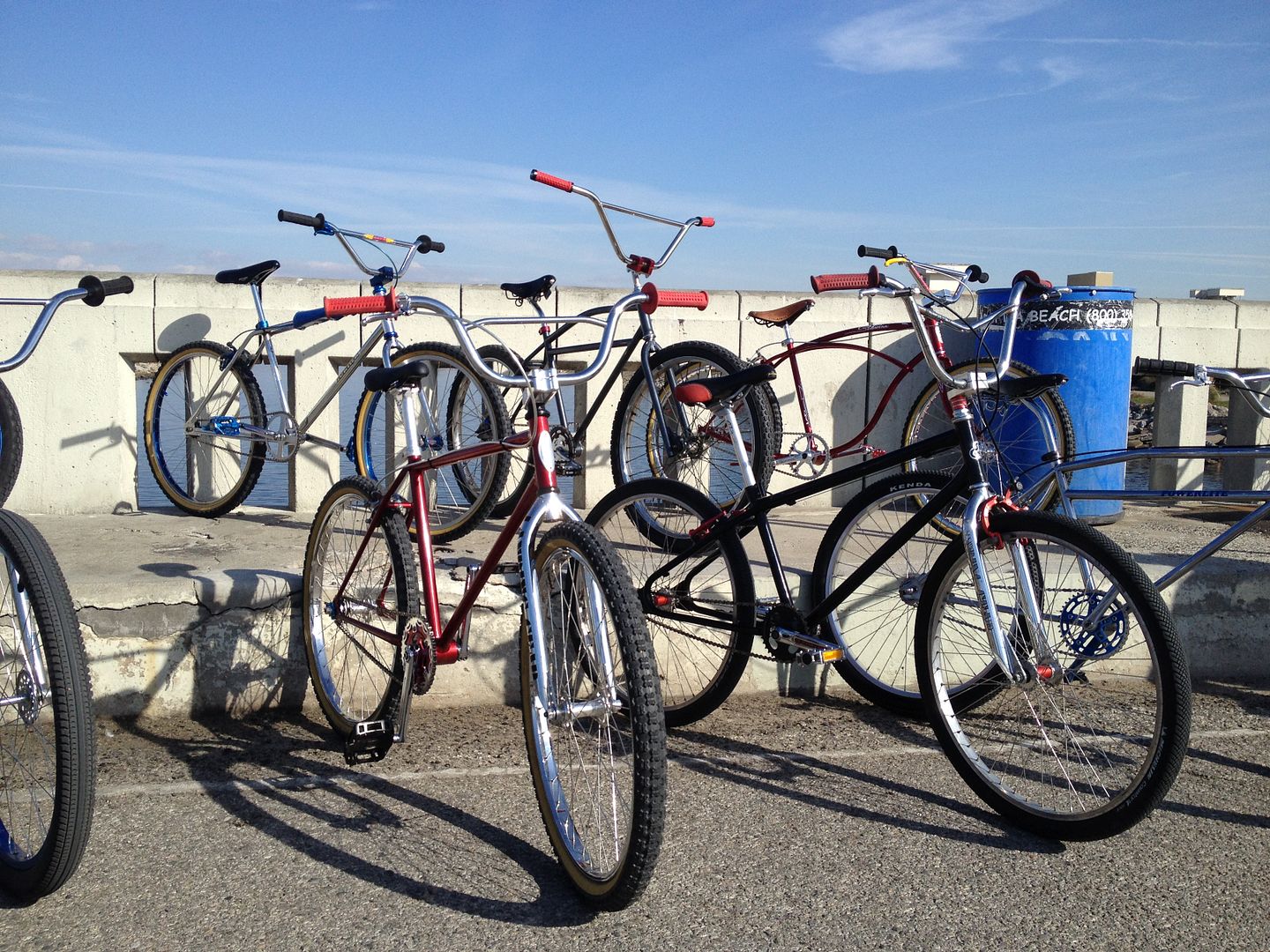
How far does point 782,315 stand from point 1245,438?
323 centimetres

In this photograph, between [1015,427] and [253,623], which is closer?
[253,623]

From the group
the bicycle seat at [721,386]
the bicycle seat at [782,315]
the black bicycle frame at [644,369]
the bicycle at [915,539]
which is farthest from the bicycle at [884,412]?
the bicycle seat at [721,386]

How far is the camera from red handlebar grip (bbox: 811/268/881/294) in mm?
3475

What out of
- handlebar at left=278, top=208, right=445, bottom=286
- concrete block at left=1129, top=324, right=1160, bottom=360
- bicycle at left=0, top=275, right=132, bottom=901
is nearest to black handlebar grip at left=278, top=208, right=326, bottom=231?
handlebar at left=278, top=208, right=445, bottom=286

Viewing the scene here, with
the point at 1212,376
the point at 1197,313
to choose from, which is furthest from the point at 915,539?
the point at 1197,313

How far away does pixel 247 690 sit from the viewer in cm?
392

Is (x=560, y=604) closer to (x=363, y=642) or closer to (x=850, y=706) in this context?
(x=363, y=642)

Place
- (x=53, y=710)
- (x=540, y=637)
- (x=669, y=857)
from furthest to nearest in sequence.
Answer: (x=669, y=857) < (x=540, y=637) < (x=53, y=710)

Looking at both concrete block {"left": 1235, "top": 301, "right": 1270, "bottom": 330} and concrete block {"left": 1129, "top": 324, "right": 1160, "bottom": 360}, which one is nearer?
concrete block {"left": 1129, "top": 324, "right": 1160, "bottom": 360}

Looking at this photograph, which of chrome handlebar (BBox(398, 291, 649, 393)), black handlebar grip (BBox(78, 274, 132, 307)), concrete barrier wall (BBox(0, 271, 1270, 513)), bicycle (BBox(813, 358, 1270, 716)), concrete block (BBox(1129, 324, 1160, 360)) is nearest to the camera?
chrome handlebar (BBox(398, 291, 649, 393))

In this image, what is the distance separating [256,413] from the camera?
5.43 meters

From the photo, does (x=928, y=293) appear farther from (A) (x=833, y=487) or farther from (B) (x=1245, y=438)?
(B) (x=1245, y=438)

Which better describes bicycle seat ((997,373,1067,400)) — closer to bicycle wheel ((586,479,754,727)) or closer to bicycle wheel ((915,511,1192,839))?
bicycle wheel ((915,511,1192,839))

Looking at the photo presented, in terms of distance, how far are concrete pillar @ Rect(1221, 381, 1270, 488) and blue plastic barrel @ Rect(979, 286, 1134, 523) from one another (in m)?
1.43
